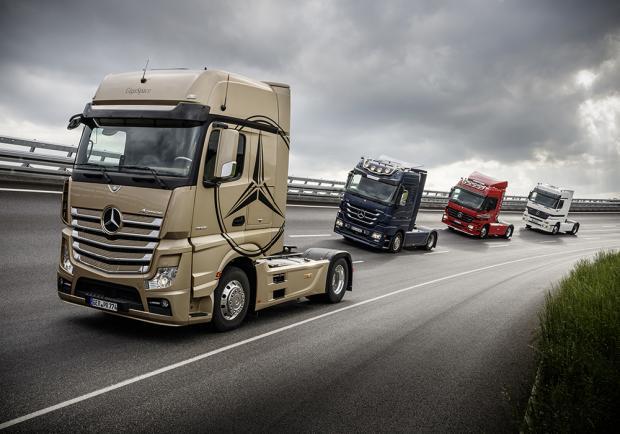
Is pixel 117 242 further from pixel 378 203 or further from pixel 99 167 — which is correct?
pixel 378 203

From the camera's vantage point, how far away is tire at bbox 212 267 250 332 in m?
7.42

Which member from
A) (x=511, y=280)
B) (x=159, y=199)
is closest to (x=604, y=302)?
(x=159, y=199)

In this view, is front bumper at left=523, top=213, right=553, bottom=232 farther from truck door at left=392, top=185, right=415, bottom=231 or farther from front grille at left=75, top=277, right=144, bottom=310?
front grille at left=75, top=277, right=144, bottom=310

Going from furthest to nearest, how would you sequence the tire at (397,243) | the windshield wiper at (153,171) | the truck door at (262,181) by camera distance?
the tire at (397,243), the truck door at (262,181), the windshield wiper at (153,171)

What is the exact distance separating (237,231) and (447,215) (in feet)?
78.2

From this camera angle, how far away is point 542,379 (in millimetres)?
5758

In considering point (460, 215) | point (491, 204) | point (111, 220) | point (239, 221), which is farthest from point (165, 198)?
point (491, 204)

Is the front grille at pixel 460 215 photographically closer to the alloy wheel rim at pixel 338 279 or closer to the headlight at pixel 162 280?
A: the alloy wheel rim at pixel 338 279

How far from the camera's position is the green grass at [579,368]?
4.79 metres

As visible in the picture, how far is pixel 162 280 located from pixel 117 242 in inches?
30.3

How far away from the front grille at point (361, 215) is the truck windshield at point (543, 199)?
22.5m

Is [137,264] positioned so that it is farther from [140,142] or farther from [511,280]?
[511,280]

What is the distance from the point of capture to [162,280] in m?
6.64

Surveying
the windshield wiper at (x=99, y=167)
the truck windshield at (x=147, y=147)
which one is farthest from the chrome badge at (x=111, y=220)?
the truck windshield at (x=147, y=147)
